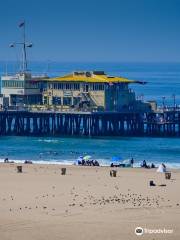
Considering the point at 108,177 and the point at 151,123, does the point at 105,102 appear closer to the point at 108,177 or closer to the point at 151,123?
the point at 151,123

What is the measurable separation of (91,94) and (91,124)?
8.28 feet

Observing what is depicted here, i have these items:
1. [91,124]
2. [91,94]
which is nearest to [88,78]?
[91,94]

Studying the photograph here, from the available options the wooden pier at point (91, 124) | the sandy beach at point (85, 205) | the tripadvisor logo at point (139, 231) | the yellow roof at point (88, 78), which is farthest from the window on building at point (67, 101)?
the tripadvisor logo at point (139, 231)

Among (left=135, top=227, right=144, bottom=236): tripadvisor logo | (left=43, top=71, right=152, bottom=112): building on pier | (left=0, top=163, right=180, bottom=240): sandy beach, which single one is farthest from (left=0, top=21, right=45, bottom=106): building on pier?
(left=135, top=227, right=144, bottom=236): tripadvisor logo

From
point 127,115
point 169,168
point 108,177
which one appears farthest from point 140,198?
point 127,115

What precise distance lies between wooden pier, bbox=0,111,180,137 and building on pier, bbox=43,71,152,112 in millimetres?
975

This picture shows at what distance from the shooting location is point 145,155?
73.8 meters

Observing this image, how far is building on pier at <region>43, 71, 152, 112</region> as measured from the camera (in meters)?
88.9

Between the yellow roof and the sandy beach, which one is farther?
→ the yellow roof

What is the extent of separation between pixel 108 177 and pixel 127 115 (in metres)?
37.7

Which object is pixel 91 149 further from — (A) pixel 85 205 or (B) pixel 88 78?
(A) pixel 85 205

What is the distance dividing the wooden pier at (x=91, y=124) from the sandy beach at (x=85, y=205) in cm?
3420

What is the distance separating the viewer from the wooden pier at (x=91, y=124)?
87.9 metres

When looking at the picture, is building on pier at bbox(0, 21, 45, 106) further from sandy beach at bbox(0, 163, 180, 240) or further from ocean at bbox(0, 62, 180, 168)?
sandy beach at bbox(0, 163, 180, 240)
